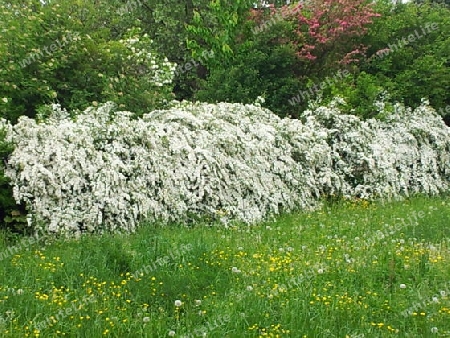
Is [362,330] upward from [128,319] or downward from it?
downward

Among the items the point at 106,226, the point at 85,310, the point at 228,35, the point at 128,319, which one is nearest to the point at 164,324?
the point at 128,319

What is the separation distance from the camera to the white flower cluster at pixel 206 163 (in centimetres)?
679

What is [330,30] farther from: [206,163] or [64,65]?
[206,163]

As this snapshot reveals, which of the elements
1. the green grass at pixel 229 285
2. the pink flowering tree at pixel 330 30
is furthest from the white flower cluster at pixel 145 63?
the green grass at pixel 229 285

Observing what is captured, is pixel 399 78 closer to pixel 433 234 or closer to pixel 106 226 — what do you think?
pixel 433 234

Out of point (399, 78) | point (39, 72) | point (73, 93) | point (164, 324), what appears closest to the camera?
point (164, 324)

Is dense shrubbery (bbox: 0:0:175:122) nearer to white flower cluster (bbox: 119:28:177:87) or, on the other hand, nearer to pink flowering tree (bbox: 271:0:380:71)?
white flower cluster (bbox: 119:28:177:87)

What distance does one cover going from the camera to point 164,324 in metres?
4.24

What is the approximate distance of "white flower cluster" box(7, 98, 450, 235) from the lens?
22.3 ft

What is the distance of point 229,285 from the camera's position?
507cm

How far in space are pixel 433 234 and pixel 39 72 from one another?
720 centimetres

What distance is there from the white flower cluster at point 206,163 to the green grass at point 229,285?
63 cm

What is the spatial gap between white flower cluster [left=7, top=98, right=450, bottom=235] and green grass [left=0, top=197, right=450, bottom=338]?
2.08 feet

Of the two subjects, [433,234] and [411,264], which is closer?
[411,264]
